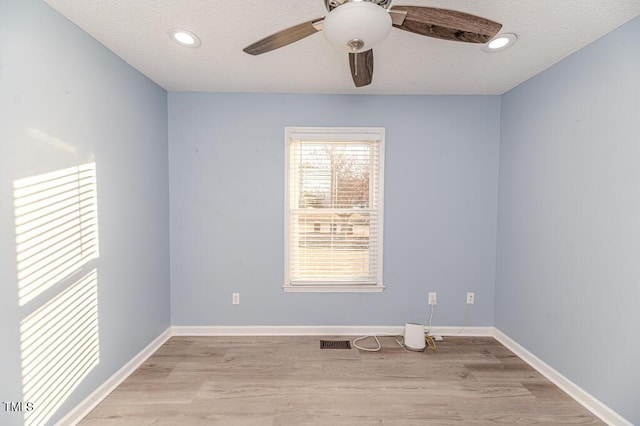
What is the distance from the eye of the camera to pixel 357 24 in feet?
3.80

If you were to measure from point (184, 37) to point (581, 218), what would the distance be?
295 centimetres

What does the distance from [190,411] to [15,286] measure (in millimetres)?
1238

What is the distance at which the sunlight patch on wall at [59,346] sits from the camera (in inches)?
59.4

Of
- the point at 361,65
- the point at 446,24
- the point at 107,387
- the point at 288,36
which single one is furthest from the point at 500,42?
the point at 107,387

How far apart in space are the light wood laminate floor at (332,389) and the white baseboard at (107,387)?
0.05 m

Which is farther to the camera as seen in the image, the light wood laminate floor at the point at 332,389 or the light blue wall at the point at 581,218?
the light wood laminate floor at the point at 332,389

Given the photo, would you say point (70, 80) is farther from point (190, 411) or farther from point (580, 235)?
point (580, 235)

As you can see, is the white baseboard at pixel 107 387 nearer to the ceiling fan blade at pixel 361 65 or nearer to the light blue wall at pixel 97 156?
the light blue wall at pixel 97 156

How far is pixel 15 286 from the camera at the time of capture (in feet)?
4.71

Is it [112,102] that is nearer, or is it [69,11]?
[69,11]

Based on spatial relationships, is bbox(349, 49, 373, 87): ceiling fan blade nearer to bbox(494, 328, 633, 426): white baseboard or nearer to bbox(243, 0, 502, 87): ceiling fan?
bbox(243, 0, 502, 87): ceiling fan

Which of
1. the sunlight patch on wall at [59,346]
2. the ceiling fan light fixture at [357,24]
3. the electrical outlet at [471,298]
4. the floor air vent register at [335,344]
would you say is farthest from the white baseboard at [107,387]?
the electrical outlet at [471,298]

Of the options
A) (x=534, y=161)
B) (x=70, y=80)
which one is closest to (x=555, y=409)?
(x=534, y=161)

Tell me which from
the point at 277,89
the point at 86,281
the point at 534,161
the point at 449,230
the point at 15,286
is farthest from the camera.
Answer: the point at 449,230
